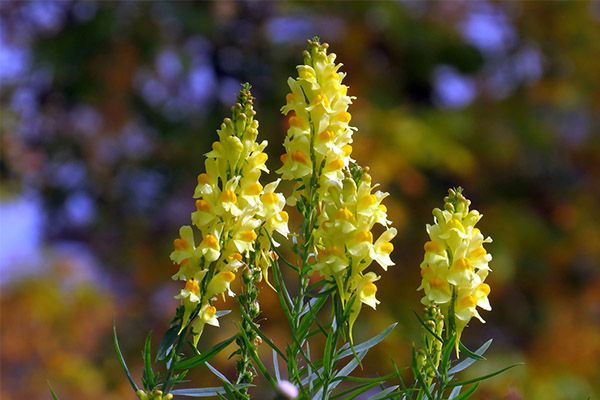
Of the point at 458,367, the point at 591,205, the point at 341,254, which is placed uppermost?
the point at 341,254

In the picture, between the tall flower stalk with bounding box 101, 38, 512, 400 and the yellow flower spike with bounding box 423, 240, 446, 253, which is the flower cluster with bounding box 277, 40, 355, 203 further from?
the yellow flower spike with bounding box 423, 240, 446, 253

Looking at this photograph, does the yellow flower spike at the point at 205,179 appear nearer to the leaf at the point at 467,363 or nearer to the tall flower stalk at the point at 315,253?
the tall flower stalk at the point at 315,253

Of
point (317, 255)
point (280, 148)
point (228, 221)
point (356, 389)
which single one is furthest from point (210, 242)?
point (280, 148)

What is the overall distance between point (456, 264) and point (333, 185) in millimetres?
158

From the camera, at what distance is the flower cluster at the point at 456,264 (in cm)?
69

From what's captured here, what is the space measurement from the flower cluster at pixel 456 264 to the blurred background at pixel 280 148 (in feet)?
11.8

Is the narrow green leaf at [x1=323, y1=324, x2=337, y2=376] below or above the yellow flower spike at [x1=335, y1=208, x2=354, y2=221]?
below

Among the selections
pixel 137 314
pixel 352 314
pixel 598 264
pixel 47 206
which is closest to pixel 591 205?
pixel 598 264

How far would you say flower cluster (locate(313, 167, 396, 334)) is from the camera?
0.69 m

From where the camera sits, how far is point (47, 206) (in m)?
6.23

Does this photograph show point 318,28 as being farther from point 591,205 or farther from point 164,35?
point 591,205

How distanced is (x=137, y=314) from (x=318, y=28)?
2715mm

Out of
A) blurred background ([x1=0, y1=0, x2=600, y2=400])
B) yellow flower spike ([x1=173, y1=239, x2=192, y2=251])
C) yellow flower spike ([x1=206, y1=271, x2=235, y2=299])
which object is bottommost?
blurred background ([x1=0, y1=0, x2=600, y2=400])

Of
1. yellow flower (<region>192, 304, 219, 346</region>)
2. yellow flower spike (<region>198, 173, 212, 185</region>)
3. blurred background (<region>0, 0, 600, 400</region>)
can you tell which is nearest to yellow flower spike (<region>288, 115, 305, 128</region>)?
yellow flower spike (<region>198, 173, 212, 185</region>)
